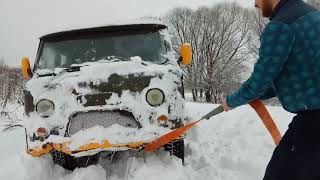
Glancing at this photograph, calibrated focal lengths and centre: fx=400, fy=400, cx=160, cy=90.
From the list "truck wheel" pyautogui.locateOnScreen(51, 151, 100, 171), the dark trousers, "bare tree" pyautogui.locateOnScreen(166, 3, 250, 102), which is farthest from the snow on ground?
"bare tree" pyautogui.locateOnScreen(166, 3, 250, 102)

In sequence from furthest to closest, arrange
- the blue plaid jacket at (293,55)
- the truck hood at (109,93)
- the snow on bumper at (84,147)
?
the truck hood at (109,93)
the snow on bumper at (84,147)
the blue plaid jacket at (293,55)

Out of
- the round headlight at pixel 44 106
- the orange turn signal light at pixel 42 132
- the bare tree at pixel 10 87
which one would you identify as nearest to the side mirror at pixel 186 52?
the round headlight at pixel 44 106

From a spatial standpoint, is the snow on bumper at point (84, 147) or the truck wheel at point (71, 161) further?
the truck wheel at point (71, 161)

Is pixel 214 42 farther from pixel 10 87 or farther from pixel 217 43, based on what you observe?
pixel 10 87

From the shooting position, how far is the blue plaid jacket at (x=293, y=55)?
7.01 ft

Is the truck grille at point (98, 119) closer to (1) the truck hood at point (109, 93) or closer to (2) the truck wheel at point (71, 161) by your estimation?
(1) the truck hood at point (109, 93)

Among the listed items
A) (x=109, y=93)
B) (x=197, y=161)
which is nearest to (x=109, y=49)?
(x=109, y=93)

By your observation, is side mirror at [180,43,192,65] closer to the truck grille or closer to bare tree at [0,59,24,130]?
the truck grille

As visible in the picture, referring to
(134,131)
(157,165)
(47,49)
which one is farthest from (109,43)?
(157,165)

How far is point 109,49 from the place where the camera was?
5.03m

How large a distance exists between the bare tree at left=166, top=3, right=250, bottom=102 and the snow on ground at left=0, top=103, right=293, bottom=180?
3388cm

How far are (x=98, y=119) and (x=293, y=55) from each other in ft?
8.53

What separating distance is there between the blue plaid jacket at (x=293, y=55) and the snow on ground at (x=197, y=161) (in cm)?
214

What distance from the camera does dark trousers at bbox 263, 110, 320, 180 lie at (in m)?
2.19
